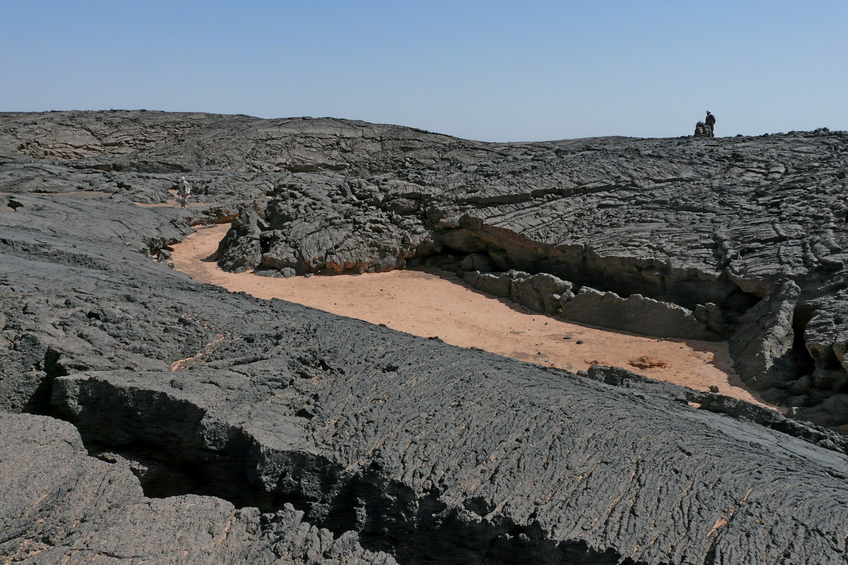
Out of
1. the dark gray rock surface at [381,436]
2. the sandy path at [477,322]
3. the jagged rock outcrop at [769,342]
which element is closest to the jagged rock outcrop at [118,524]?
the dark gray rock surface at [381,436]

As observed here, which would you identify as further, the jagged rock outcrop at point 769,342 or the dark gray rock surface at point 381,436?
the jagged rock outcrop at point 769,342

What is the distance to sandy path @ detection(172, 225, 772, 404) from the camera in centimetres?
747

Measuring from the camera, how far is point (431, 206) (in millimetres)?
11172

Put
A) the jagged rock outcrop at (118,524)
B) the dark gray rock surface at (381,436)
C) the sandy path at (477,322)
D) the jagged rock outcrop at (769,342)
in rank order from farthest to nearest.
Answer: the sandy path at (477,322) → the jagged rock outcrop at (769,342) → the dark gray rock surface at (381,436) → the jagged rock outcrop at (118,524)

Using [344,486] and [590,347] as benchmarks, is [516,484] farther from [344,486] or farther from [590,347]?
[590,347]

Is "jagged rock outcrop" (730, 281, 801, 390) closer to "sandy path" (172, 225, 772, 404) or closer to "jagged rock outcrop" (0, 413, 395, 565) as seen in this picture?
"sandy path" (172, 225, 772, 404)

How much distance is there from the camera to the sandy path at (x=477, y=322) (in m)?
7.47

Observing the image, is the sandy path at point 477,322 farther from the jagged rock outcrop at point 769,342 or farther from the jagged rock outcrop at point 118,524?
the jagged rock outcrop at point 118,524

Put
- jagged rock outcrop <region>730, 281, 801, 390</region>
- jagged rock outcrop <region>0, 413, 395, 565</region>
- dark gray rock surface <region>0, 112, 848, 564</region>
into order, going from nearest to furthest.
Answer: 1. jagged rock outcrop <region>0, 413, 395, 565</region>
2. dark gray rock surface <region>0, 112, 848, 564</region>
3. jagged rock outcrop <region>730, 281, 801, 390</region>

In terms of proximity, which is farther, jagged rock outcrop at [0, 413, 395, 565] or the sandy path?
the sandy path

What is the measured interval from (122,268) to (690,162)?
8910mm

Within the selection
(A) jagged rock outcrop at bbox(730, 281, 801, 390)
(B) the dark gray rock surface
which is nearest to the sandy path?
(A) jagged rock outcrop at bbox(730, 281, 801, 390)

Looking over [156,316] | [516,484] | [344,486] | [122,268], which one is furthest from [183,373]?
[122,268]

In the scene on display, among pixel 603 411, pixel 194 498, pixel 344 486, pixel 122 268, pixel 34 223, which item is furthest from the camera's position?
pixel 34 223
